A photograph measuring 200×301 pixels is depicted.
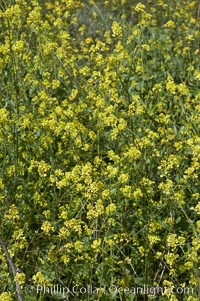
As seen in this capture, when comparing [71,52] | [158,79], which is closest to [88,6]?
[71,52]

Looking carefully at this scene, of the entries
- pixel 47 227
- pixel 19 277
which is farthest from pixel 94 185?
pixel 19 277

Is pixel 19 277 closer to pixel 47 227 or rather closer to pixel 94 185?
pixel 47 227

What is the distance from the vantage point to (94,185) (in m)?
2.56

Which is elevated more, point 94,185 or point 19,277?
point 94,185

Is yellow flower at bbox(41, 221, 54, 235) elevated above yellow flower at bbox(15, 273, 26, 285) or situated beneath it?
elevated above

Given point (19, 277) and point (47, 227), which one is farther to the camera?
point (47, 227)

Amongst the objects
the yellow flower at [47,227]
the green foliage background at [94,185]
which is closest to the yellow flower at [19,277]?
the green foliage background at [94,185]

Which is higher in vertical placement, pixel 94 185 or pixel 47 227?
pixel 94 185

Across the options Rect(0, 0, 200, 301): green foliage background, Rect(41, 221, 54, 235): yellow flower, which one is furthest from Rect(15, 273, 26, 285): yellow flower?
Rect(41, 221, 54, 235): yellow flower

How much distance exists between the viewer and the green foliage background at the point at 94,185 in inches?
101

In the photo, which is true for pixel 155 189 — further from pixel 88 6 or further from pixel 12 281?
pixel 88 6

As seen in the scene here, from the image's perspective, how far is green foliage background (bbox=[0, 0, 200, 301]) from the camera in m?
2.57

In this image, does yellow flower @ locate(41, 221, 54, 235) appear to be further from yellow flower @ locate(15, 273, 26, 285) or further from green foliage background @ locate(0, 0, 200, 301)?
yellow flower @ locate(15, 273, 26, 285)

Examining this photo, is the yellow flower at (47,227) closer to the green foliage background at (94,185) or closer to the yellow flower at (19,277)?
the green foliage background at (94,185)
